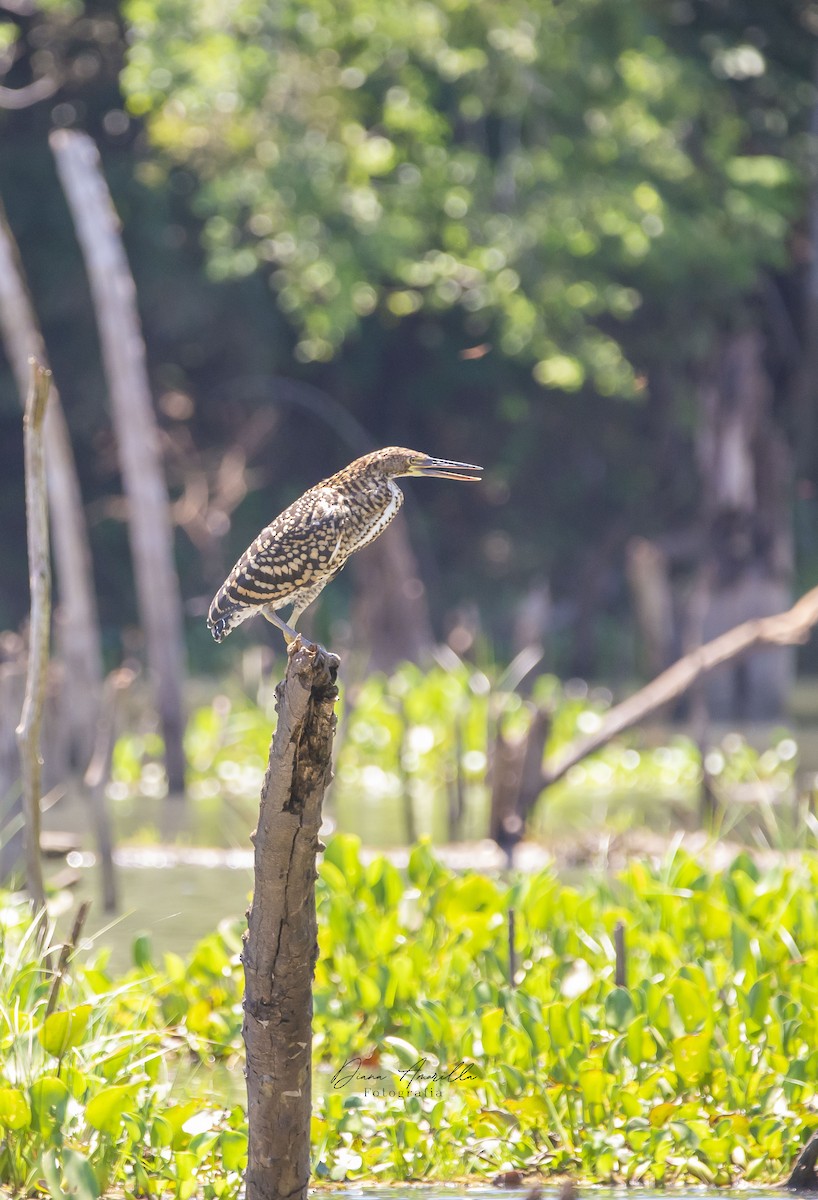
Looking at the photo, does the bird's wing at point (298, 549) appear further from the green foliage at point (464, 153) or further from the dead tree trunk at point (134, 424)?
the green foliage at point (464, 153)

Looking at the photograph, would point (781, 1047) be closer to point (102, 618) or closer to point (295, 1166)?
point (295, 1166)

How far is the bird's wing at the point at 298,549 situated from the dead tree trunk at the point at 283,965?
633 mm

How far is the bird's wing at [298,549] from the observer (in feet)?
19.2

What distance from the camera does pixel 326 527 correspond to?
583 centimetres

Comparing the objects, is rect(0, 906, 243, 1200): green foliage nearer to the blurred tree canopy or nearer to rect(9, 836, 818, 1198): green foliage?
rect(9, 836, 818, 1198): green foliage

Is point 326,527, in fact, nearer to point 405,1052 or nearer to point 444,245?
point 405,1052

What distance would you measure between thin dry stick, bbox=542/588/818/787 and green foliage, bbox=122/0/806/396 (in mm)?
5360

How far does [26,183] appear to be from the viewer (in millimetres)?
21266

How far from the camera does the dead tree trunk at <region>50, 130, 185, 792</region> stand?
15.2 metres

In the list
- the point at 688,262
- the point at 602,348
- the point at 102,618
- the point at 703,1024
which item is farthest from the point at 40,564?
the point at 102,618

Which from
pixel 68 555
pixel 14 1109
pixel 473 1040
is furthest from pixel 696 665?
pixel 14 1109


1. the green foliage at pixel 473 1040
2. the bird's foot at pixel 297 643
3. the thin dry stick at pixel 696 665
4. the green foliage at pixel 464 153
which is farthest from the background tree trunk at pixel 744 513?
the bird's foot at pixel 297 643

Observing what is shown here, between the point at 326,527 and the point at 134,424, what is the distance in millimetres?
10075

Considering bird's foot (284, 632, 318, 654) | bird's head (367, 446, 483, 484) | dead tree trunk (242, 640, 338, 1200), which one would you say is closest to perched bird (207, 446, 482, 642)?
bird's head (367, 446, 483, 484)
